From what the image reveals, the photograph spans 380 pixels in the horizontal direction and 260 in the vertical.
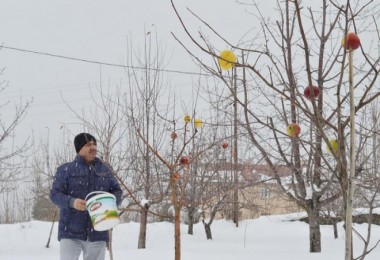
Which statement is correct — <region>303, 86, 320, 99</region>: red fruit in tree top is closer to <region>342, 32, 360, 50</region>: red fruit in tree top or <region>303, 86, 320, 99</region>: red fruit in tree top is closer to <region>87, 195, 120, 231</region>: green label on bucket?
<region>342, 32, 360, 50</region>: red fruit in tree top

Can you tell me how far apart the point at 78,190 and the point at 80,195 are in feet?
0.13

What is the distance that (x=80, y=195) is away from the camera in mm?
3588

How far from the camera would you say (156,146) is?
10.2m

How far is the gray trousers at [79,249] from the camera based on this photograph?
3473 millimetres

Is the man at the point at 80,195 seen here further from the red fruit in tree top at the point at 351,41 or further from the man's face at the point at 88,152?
the red fruit in tree top at the point at 351,41

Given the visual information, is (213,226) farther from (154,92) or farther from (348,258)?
(348,258)

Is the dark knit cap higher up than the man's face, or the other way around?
the dark knit cap

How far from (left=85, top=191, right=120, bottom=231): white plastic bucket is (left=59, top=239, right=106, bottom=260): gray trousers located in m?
1.08

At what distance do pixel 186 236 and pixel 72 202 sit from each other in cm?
944

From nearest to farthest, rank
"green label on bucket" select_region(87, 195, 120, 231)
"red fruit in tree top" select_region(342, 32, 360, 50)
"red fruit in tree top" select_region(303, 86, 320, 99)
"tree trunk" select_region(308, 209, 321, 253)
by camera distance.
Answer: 1. "red fruit in tree top" select_region(342, 32, 360, 50)
2. "red fruit in tree top" select_region(303, 86, 320, 99)
3. "green label on bucket" select_region(87, 195, 120, 231)
4. "tree trunk" select_region(308, 209, 321, 253)

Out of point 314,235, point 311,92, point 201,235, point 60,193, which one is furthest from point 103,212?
point 201,235

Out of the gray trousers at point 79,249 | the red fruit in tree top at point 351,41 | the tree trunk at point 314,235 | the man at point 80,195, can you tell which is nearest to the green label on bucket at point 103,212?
the man at point 80,195

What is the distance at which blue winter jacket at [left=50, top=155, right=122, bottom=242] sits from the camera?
3.47 m

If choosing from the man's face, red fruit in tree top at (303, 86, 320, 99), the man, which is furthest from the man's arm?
red fruit in tree top at (303, 86, 320, 99)
